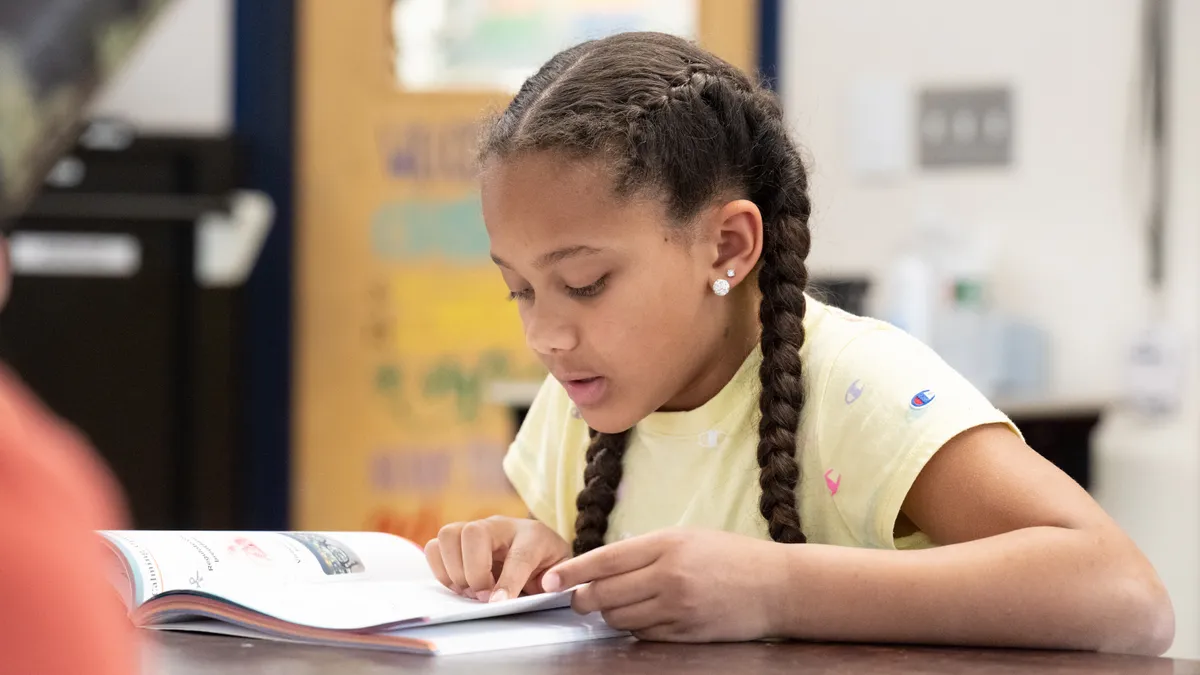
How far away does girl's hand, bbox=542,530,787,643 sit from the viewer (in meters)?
0.82

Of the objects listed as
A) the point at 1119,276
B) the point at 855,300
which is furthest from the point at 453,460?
the point at 1119,276

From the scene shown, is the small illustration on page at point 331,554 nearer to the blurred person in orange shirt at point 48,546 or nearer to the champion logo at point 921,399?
the champion logo at point 921,399

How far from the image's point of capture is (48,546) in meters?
0.21

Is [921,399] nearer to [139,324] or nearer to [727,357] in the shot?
[727,357]

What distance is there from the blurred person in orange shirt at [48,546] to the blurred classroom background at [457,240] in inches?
82.5

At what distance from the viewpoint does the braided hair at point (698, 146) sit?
1059mm

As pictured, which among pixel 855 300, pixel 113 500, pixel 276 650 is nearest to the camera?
pixel 113 500

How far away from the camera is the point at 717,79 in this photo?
44.4 inches

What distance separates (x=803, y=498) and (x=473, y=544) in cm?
27

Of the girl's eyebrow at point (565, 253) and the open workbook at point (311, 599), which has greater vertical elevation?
the girl's eyebrow at point (565, 253)

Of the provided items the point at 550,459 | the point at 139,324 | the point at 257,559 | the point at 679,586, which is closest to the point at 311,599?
the point at 257,559

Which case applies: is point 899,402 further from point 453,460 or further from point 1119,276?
point 453,460

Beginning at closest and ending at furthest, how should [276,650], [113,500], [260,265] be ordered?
1. [113,500]
2. [276,650]
3. [260,265]

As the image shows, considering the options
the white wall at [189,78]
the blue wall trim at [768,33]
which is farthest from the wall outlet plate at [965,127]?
the white wall at [189,78]
